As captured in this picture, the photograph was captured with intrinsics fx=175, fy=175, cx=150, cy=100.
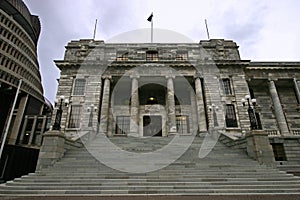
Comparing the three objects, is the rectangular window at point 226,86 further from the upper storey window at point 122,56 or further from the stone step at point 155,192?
the stone step at point 155,192

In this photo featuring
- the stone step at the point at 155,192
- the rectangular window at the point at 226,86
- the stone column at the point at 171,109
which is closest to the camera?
the stone step at the point at 155,192

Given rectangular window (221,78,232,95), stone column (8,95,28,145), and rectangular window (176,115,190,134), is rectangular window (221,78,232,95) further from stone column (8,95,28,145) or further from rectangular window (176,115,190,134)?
stone column (8,95,28,145)

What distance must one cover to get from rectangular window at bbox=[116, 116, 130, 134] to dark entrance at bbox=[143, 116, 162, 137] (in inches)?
87.0

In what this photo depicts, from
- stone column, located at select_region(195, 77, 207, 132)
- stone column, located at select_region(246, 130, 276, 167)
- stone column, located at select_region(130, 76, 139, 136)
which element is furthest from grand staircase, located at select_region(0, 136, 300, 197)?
stone column, located at select_region(195, 77, 207, 132)

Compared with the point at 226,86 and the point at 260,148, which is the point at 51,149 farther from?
the point at 226,86

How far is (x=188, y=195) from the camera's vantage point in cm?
642

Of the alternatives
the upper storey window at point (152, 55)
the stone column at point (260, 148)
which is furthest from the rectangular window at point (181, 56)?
the stone column at point (260, 148)

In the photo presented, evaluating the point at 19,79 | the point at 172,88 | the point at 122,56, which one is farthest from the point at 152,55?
the point at 19,79

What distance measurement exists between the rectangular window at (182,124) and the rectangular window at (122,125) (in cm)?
639

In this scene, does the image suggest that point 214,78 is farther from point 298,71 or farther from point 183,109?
point 298,71

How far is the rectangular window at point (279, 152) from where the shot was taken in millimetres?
14520

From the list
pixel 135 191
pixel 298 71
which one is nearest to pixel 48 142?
pixel 135 191

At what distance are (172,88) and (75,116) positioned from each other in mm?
11911

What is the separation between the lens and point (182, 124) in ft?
73.4
